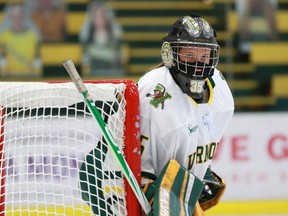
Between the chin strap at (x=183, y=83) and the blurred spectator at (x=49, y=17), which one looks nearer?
the chin strap at (x=183, y=83)

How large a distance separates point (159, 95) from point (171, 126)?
0.09 metres

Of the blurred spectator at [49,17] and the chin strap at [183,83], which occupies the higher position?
the chin strap at [183,83]

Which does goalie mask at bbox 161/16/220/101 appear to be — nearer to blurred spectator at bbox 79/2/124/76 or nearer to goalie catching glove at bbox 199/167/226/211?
goalie catching glove at bbox 199/167/226/211

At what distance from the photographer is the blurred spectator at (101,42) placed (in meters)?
5.43

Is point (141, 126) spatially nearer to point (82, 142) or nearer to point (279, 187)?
point (82, 142)

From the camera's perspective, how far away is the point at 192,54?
2002mm

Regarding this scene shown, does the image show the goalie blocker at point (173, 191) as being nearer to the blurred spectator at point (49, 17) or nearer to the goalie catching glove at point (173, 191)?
the goalie catching glove at point (173, 191)

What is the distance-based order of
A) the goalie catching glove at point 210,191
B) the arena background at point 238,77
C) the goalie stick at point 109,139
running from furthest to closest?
1. the arena background at point 238,77
2. the goalie catching glove at point 210,191
3. the goalie stick at point 109,139

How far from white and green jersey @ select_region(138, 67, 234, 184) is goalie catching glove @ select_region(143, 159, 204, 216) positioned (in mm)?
80

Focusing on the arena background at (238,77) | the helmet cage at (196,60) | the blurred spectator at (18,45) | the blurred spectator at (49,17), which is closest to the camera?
the helmet cage at (196,60)

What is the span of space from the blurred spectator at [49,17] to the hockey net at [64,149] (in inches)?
136

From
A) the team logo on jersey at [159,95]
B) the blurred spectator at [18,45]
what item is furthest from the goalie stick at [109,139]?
the blurred spectator at [18,45]

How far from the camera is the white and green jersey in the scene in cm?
198

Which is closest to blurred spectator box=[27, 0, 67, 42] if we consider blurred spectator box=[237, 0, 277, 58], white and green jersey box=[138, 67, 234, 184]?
blurred spectator box=[237, 0, 277, 58]
